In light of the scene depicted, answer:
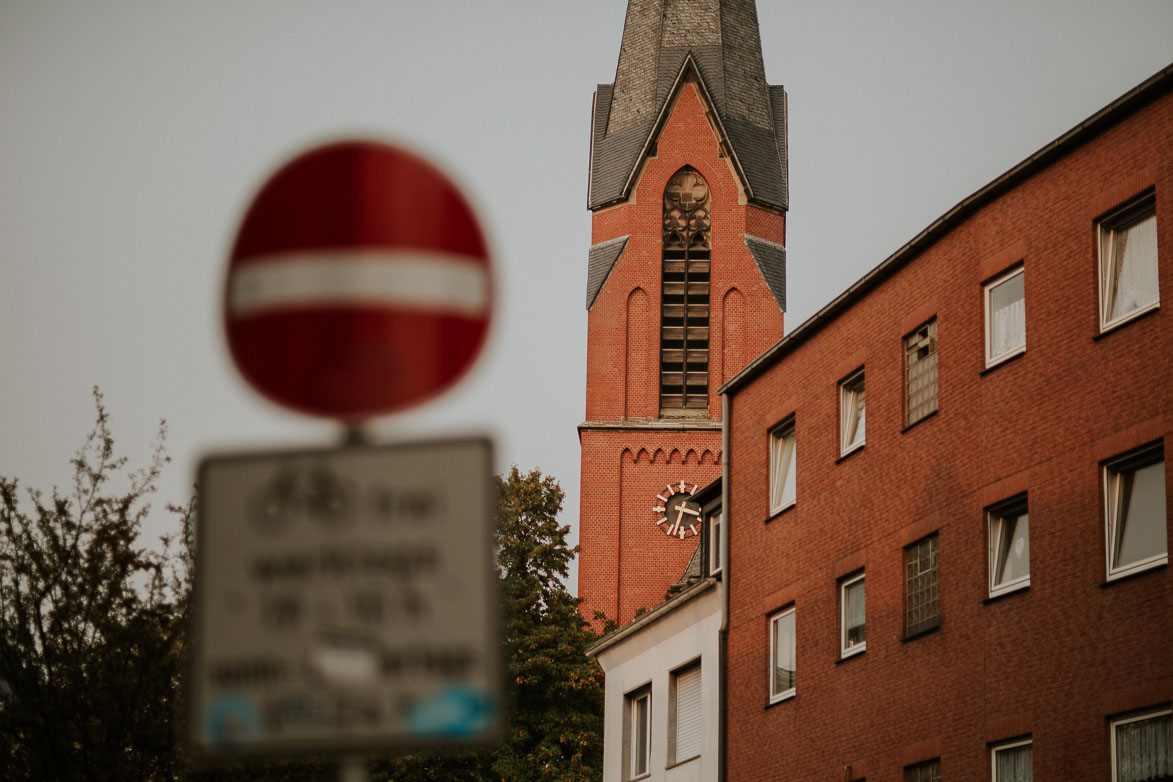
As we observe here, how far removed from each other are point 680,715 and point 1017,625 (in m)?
11.7

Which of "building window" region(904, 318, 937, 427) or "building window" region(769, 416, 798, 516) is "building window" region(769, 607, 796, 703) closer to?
"building window" region(769, 416, 798, 516)

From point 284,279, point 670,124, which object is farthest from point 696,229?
point 284,279

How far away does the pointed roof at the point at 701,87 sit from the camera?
67188 millimetres

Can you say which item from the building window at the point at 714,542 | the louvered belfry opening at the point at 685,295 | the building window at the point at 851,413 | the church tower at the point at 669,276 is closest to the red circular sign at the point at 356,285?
the building window at the point at 851,413

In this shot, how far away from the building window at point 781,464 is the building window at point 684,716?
3.95 m

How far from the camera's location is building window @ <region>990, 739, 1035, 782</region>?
798 inches

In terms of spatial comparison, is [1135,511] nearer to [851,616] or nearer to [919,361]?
[919,361]

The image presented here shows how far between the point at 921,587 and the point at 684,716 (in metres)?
8.78

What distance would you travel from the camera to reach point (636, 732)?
3341 cm

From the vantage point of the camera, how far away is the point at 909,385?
80.0 ft

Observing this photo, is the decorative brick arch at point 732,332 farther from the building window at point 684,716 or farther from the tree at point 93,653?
the tree at point 93,653

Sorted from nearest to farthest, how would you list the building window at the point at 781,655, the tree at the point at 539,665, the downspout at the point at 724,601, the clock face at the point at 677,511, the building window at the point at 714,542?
1. the building window at the point at 781,655
2. the downspout at the point at 724,601
3. the building window at the point at 714,542
4. the tree at the point at 539,665
5. the clock face at the point at 677,511

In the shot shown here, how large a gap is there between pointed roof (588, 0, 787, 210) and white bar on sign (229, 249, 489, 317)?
6255 cm

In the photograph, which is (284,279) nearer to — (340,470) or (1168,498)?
(340,470)
